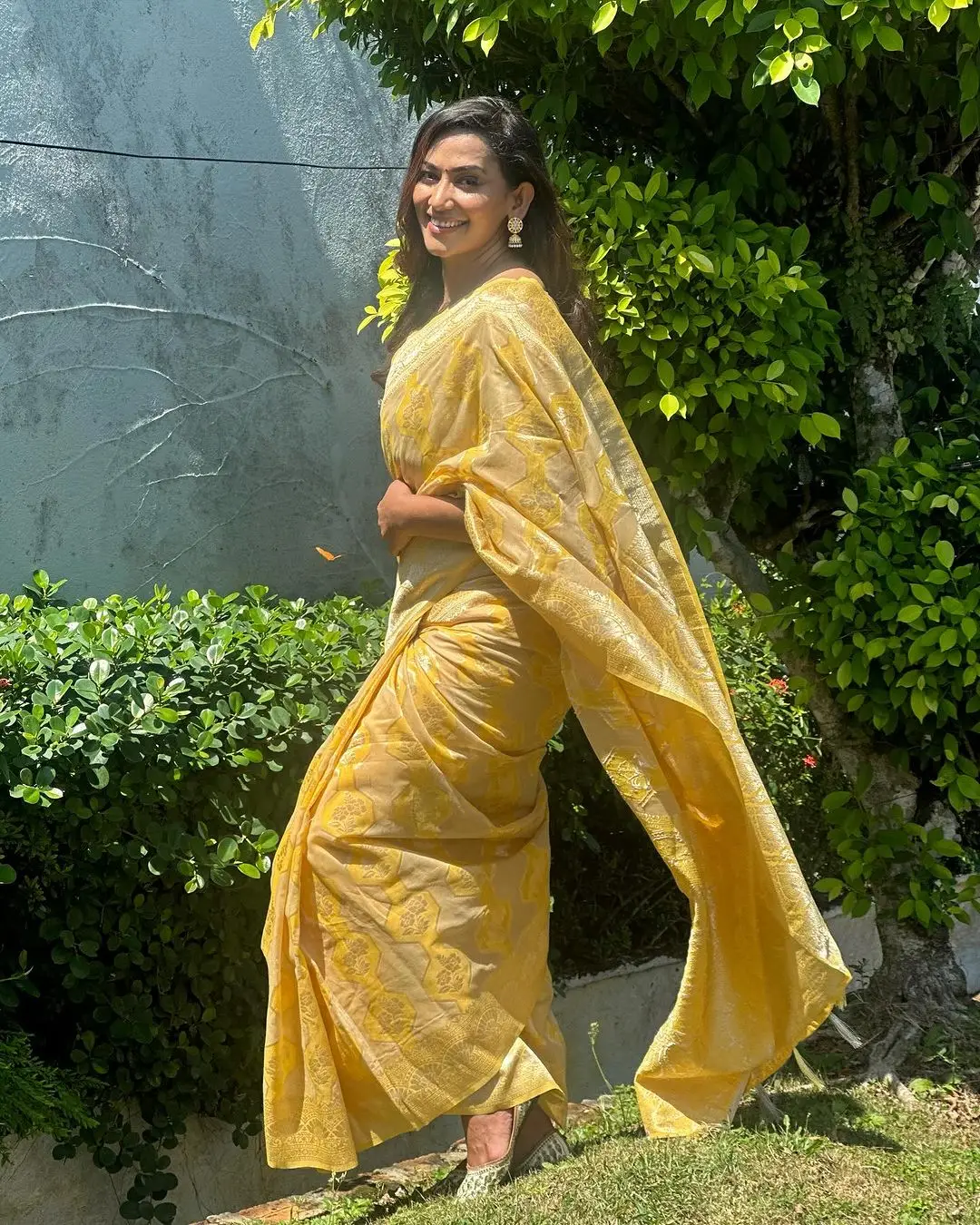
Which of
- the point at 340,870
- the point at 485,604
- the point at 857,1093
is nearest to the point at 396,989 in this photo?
the point at 340,870

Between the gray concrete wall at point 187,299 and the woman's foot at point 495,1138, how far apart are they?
2041 millimetres

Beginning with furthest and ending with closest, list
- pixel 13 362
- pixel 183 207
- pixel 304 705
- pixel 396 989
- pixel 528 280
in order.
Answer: pixel 183 207
pixel 13 362
pixel 304 705
pixel 528 280
pixel 396 989

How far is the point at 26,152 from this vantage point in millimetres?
4344

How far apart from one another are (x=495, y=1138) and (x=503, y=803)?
0.74 m

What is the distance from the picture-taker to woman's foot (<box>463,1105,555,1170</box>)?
10.5ft

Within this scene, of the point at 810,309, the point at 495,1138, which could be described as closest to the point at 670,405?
the point at 810,309

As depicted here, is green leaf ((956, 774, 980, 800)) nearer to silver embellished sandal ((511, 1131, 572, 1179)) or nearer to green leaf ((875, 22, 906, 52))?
silver embellished sandal ((511, 1131, 572, 1179))

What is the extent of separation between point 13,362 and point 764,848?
261cm

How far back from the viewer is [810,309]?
3738 millimetres

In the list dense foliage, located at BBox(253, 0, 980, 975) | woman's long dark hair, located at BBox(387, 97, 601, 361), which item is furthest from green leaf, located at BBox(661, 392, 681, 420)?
woman's long dark hair, located at BBox(387, 97, 601, 361)

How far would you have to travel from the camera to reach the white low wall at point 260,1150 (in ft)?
11.1

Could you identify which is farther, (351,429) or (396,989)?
(351,429)

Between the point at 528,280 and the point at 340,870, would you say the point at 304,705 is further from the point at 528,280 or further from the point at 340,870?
the point at 528,280

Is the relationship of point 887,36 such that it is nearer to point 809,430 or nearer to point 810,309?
point 810,309
